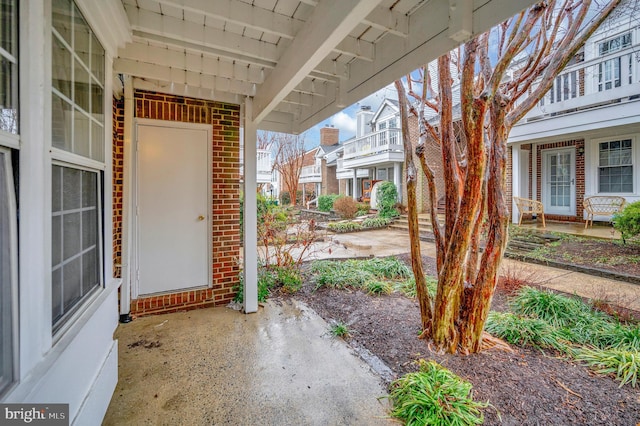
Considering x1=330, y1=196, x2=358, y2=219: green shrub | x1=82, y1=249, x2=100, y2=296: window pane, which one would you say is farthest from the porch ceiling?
x1=330, y1=196, x2=358, y2=219: green shrub

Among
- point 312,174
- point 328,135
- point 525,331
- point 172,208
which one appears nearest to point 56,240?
point 172,208

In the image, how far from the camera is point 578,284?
445 cm

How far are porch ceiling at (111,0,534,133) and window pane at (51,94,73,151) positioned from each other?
3.10 ft

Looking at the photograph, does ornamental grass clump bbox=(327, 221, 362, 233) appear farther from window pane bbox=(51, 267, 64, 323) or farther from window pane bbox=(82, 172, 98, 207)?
window pane bbox=(51, 267, 64, 323)

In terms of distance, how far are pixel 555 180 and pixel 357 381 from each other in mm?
10389

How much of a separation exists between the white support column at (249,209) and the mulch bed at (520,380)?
1.22 meters

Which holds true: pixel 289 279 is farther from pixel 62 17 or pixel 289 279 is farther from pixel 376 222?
pixel 376 222

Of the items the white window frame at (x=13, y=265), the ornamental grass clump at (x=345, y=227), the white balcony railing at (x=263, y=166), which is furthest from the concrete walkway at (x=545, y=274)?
the white balcony railing at (x=263, y=166)

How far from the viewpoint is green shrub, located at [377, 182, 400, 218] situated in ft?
38.9

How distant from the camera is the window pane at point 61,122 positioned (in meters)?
1.33

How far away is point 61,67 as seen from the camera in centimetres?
140

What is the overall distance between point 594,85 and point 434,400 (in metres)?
9.55

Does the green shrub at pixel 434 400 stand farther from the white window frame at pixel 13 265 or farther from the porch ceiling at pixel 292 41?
the porch ceiling at pixel 292 41

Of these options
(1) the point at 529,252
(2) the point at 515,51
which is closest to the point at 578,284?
(1) the point at 529,252
